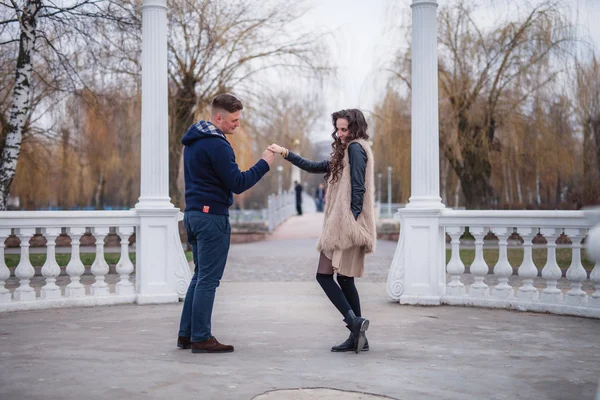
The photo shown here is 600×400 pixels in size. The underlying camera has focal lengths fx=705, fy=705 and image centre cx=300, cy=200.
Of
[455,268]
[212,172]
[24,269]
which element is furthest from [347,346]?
[24,269]

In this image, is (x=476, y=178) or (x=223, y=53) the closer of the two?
(x=223, y=53)

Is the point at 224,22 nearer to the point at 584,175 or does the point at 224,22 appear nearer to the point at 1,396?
the point at 584,175

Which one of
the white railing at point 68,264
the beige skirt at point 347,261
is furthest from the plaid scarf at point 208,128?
the white railing at point 68,264

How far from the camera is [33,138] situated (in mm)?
23453

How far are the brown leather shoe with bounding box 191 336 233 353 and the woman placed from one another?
2.79 ft

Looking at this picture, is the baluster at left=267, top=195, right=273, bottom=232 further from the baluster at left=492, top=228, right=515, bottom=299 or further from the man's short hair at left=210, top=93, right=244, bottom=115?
the man's short hair at left=210, top=93, right=244, bottom=115

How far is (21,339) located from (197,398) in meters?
2.55

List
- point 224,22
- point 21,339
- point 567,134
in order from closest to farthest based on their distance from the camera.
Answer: point 21,339
point 224,22
point 567,134

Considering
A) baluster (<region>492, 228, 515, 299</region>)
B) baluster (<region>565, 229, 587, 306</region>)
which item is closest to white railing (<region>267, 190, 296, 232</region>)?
baluster (<region>492, 228, 515, 299</region>)

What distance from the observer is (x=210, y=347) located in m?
5.43

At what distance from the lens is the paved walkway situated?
4324mm

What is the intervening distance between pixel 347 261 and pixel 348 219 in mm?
329

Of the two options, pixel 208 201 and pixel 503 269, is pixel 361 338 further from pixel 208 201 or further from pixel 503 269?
pixel 503 269

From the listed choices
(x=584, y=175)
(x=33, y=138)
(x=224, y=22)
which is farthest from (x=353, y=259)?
(x=33, y=138)
